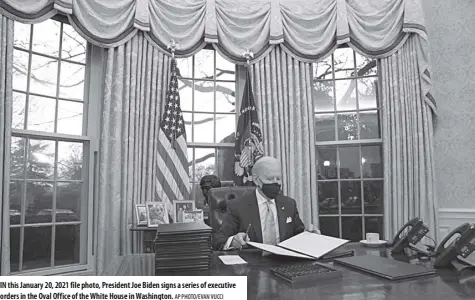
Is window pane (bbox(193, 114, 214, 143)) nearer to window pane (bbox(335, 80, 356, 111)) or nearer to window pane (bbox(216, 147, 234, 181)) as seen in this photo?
window pane (bbox(216, 147, 234, 181))

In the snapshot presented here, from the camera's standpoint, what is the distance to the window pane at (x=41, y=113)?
3067 mm

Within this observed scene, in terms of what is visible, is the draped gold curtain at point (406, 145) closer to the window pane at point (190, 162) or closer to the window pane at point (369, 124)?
the window pane at point (369, 124)

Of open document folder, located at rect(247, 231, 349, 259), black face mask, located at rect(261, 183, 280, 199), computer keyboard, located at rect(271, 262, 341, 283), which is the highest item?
black face mask, located at rect(261, 183, 280, 199)

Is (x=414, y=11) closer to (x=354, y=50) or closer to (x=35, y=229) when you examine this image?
(x=354, y=50)

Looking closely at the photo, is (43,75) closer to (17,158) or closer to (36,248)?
(17,158)

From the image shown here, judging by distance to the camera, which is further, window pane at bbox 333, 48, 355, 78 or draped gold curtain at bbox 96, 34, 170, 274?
window pane at bbox 333, 48, 355, 78

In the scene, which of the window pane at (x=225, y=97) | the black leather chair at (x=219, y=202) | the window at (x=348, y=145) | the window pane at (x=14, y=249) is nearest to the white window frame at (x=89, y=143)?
the window pane at (x=14, y=249)

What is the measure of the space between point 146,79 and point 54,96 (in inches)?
32.4

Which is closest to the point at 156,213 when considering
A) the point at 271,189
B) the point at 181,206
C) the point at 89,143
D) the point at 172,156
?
the point at 181,206

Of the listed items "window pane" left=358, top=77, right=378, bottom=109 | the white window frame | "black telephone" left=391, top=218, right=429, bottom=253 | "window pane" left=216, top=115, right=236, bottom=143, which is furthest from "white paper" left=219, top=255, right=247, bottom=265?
"window pane" left=358, top=77, right=378, bottom=109

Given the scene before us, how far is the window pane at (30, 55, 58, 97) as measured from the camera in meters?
3.12

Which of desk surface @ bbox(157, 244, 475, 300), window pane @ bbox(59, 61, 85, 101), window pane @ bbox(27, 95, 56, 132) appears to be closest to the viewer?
desk surface @ bbox(157, 244, 475, 300)

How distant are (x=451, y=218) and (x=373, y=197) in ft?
2.41

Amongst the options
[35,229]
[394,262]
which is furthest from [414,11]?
[35,229]
